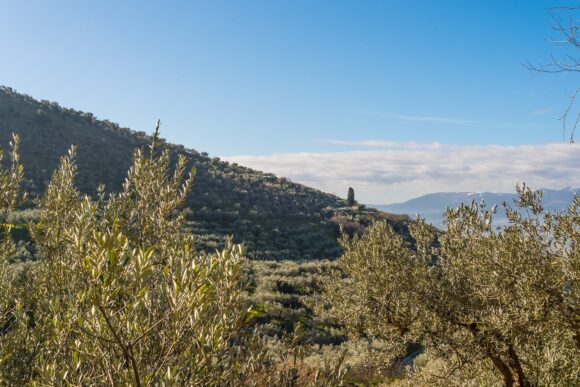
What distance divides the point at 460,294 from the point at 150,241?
8.24 m

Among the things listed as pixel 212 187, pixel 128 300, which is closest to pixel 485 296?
pixel 128 300

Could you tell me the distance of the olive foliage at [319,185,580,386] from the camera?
854 cm

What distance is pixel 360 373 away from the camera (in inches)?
744

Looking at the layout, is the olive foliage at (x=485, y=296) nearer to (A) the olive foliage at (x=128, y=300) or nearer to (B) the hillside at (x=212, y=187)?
(A) the olive foliage at (x=128, y=300)

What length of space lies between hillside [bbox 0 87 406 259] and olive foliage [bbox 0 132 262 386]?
33.1 meters

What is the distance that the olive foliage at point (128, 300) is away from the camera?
339 cm

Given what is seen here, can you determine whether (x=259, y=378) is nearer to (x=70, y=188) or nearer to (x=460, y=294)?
(x=70, y=188)

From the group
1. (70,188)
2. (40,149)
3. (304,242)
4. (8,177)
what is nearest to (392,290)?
(70,188)

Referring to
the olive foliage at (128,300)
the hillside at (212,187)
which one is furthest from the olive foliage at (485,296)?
the hillside at (212,187)

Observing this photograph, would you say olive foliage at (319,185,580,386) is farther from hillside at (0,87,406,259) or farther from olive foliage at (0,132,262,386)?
hillside at (0,87,406,259)

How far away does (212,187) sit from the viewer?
6531cm

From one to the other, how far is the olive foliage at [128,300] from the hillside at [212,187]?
109ft

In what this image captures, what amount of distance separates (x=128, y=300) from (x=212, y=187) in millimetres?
62156

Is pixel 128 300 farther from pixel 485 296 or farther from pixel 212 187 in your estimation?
pixel 212 187
